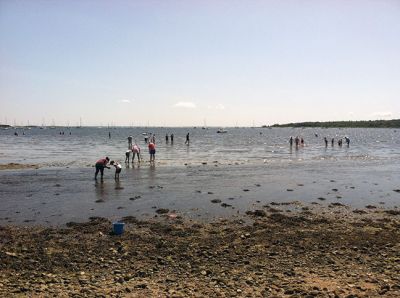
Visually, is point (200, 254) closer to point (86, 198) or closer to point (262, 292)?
point (262, 292)

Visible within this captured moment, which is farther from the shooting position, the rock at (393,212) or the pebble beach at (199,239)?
the rock at (393,212)

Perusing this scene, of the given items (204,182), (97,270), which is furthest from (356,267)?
(204,182)

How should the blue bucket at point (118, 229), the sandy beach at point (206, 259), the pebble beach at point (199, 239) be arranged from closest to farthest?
the sandy beach at point (206, 259) < the pebble beach at point (199, 239) < the blue bucket at point (118, 229)

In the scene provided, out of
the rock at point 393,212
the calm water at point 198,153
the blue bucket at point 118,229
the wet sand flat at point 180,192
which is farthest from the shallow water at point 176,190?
the calm water at point 198,153

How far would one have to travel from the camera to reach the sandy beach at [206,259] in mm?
8680

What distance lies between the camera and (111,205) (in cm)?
1767

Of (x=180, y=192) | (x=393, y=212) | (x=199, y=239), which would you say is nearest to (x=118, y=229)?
(x=199, y=239)

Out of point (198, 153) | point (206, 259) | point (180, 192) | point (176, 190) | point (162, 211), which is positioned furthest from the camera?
point (198, 153)

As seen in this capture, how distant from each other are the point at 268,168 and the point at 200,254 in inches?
906

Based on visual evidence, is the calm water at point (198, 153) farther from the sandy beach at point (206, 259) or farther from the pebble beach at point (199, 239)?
the sandy beach at point (206, 259)

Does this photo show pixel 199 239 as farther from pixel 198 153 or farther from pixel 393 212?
pixel 198 153

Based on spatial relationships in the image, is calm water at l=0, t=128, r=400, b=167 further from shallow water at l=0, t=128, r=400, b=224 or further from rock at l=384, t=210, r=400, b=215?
rock at l=384, t=210, r=400, b=215

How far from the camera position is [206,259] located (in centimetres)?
1052

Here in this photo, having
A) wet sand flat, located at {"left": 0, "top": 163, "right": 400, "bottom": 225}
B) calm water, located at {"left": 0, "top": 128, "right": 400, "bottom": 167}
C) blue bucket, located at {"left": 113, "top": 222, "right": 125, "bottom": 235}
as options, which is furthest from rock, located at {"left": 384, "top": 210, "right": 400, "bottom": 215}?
calm water, located at {"left": 0, "top": 128, "right": 400, "bottom": 167}
